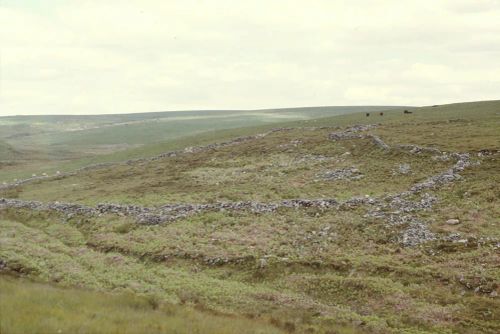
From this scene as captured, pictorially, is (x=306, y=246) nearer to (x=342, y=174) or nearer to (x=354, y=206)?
(x=354, y=206)

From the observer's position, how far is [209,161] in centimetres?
7356

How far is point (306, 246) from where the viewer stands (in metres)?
33.6

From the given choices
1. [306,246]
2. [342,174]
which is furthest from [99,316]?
[342,174]

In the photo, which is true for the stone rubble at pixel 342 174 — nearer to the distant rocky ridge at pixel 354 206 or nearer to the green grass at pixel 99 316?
the distant rocky ridge at pixel 354 206

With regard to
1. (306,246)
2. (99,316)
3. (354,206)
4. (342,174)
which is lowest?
(306,246)

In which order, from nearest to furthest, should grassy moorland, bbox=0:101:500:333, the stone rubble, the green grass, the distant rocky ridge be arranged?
1. the green grass
2. grassy moorland, bbox=0:101:500:333
3. the distant rocky ridge
4. the stone rubble

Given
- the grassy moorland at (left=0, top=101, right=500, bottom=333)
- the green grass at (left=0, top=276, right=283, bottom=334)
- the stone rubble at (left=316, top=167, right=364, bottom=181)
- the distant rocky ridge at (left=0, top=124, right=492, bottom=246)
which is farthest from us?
the stone rubble at (left=316, top=167, right=364, bottom=181)

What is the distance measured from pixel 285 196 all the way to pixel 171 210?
37.0 ft

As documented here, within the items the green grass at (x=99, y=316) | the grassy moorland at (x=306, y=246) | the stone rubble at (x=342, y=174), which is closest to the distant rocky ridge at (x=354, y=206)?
Answer: the stone rubble at (x=342, y=174)

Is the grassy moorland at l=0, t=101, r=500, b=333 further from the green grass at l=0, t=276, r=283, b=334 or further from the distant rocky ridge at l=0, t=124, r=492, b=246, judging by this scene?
the green grass at l=0, t=276, r=283, b=334

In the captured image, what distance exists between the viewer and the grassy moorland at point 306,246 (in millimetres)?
23734

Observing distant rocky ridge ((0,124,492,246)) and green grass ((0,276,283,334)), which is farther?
distant rocky ridge ((0,124,492,246))

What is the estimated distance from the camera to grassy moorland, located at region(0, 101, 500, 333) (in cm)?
2373

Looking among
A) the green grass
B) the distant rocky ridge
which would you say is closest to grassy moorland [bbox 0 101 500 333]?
the distant rocky ridge
